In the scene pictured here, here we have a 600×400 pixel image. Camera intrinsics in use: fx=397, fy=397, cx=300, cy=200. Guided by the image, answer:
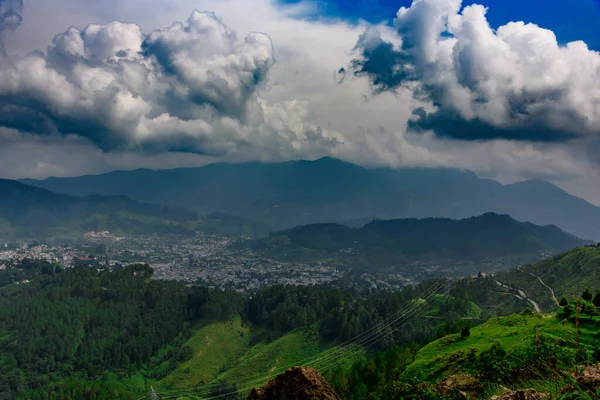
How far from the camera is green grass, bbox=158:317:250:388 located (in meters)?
88.6

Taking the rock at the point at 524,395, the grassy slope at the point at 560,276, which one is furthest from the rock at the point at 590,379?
the grassy slope at the point at 560,276

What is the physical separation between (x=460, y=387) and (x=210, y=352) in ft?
Result: 320

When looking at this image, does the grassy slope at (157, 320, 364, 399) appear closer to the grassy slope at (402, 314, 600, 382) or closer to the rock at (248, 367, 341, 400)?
the grassy slope at (402, 314, 600, 382)

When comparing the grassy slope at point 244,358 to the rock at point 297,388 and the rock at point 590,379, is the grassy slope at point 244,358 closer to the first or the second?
the rock at point 297,388

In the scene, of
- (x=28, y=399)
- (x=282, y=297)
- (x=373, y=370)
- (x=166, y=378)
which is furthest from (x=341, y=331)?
(x=28, y=399)

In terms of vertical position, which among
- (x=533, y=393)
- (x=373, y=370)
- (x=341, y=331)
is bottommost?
(x=341, y=331)

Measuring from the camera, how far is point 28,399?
7081cm

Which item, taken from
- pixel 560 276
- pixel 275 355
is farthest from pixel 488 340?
pixel 560 276

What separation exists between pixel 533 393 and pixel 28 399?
88.2 metres

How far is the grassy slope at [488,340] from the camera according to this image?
22.0 meters

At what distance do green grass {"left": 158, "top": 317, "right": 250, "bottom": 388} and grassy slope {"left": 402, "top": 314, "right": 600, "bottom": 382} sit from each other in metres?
68.3

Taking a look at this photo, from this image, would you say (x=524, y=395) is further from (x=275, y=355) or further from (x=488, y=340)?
(x=275, y=355)

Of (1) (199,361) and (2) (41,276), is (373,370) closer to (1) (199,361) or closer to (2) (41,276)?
(1) (199,361)

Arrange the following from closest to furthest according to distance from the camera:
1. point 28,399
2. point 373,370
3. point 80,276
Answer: point 373,370 < point 28,399 < point 80,276
